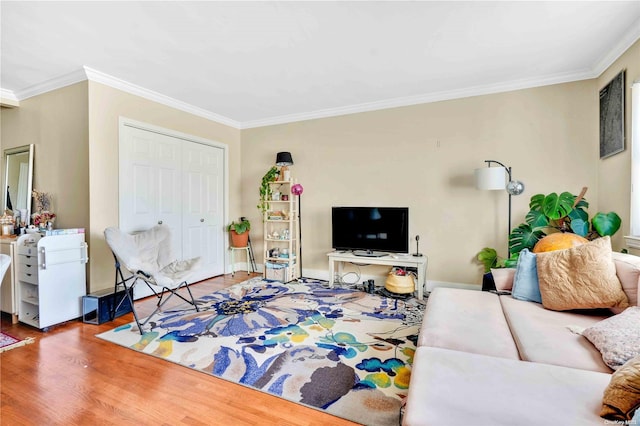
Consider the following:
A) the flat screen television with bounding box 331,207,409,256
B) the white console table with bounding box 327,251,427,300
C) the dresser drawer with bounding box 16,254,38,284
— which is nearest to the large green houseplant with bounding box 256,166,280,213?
the flat screen television with bounding box 331,207,409,256

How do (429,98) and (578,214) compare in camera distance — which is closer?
(578,214)

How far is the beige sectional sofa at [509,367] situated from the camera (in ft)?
3.31

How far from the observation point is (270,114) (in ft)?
15.0

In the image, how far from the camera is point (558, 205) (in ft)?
9.82

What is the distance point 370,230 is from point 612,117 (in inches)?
104

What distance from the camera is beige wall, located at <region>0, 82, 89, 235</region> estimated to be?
10.4ft

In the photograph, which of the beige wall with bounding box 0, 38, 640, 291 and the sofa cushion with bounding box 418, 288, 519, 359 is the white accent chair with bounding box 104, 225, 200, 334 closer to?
the beige wall with bounding box 0, 38, 640, 291

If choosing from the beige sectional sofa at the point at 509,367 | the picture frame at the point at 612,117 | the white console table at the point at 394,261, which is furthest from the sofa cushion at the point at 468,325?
the picture frame at the point at 612,117

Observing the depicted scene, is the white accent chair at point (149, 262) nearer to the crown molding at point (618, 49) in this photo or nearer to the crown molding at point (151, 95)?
the crown molding at point (151, 95)

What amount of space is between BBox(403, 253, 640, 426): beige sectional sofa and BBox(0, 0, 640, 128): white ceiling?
1.90 meters

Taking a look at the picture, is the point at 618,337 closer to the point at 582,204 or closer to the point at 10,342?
the point at 582,204

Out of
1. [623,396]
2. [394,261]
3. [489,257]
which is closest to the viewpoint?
[623,396]

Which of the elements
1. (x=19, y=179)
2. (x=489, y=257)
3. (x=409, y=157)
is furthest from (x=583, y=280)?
(x=19, y=179)

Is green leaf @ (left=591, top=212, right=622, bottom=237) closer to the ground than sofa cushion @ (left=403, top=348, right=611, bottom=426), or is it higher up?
higher up
